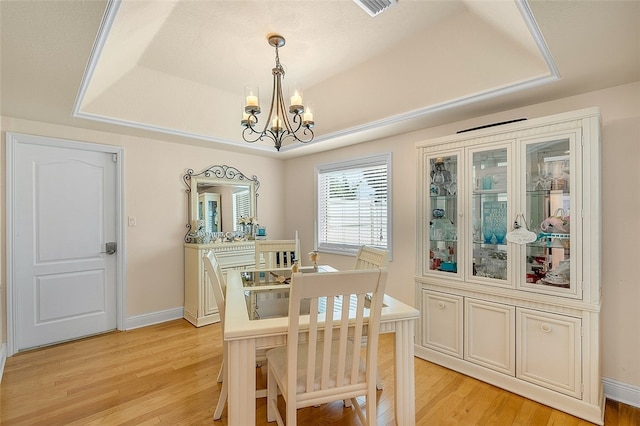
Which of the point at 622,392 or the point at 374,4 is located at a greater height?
the point at 374,4

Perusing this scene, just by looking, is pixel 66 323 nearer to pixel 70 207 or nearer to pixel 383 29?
pixel 70 207

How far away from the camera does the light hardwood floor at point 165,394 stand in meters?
1.92

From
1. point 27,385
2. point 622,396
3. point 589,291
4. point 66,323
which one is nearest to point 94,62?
point 27,385

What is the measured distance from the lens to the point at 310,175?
4.50 metres

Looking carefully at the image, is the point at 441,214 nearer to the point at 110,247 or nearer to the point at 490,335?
the point at 490,335

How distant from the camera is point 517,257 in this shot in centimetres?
225

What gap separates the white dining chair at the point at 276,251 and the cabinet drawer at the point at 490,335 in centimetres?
170

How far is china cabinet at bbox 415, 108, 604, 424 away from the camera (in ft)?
6.40

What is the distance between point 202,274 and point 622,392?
393 centimetres

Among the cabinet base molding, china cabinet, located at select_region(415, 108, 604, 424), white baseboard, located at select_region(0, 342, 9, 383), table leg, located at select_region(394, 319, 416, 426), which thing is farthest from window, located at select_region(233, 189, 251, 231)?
table leg, located at select_region(394, 319, 416, 426)

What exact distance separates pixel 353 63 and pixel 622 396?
3.44m

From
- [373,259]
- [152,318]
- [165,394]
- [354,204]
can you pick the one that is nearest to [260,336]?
[373,259]

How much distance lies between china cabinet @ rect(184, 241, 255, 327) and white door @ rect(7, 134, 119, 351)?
0.79 metres

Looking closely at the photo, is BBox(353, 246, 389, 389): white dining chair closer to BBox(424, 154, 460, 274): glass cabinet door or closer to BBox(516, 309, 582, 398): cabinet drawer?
BBox(424, 154, 460, 274): glass cabinet door
